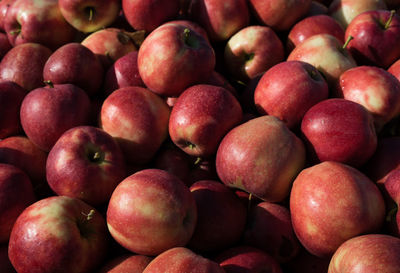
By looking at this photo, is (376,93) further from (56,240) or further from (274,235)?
(56,240)

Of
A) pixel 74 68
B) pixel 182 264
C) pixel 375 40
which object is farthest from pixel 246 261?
pixel 375 40

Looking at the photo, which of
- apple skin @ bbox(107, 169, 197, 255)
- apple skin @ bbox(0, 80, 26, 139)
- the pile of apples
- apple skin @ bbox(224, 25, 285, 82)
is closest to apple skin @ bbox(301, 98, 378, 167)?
the pile of apples

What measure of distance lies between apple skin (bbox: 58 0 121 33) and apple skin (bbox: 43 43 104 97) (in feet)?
1.79

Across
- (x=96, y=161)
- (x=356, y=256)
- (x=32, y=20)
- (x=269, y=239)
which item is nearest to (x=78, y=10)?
(x=32, y=20)

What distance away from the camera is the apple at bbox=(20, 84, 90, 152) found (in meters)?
2.26

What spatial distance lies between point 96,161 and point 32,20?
173 cm

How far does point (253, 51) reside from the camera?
2936mm

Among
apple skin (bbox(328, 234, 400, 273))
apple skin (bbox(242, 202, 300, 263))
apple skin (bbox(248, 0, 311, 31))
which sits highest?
apple skin (bbox(248, 0, 311, 31))

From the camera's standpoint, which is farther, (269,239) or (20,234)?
(269,239)

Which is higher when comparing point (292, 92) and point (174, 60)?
point (174, 60)

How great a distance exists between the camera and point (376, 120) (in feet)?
7.29

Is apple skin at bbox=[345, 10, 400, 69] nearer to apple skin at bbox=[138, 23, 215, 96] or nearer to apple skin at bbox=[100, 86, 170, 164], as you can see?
apple skin at bbox=[138, 23, 215, 96]

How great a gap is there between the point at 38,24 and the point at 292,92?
2.22 meters

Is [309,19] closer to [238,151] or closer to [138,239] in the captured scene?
[238,151]
